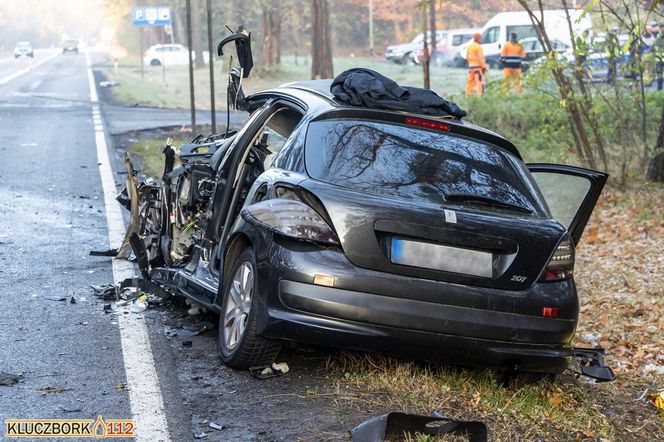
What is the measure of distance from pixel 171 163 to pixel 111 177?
6.24 metres

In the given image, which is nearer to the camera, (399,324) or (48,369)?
(399,324)

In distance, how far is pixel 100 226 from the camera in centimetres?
1009

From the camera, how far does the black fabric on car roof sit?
5.82 metres

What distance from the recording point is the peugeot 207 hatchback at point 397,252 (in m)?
4.96

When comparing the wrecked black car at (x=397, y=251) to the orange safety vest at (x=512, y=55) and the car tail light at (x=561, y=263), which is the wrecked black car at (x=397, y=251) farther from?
the orange safety vest at (x=512, y=55)

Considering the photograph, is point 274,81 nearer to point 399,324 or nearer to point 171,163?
point 171,163

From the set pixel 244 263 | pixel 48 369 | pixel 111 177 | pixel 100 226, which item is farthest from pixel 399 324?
pixel 111 177

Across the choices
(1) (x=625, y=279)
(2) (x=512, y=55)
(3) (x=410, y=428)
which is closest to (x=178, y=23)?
(2) (x=512, y=55)

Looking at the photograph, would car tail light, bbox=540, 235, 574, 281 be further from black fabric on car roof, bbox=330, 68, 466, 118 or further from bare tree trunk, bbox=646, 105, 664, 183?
bare tree trunk, bbox=646, 105, 664, 183

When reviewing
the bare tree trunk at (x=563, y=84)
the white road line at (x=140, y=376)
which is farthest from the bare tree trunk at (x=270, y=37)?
the white road line at (x=140, y=376)

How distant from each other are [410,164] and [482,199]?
41 cm

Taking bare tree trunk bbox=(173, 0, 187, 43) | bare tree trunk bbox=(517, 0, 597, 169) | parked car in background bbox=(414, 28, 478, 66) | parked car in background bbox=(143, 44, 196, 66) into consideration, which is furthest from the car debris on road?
parked car in background bbox=(143, 44, 196, 66)

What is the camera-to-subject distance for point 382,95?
586 centimetres

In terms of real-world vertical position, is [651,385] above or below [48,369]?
below
